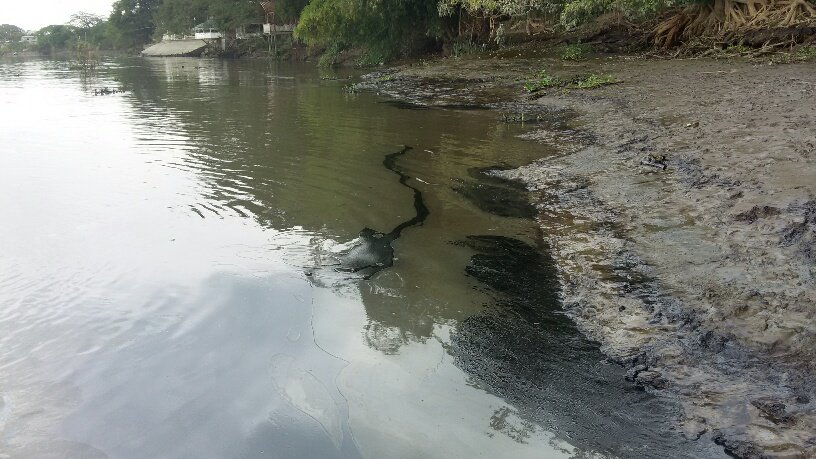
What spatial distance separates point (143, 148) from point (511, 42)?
62.2 ft

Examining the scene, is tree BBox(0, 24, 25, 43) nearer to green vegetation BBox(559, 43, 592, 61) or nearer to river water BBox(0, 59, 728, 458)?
green vegetation BBox(559, 43, 592, 61)

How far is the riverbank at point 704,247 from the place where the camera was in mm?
2971

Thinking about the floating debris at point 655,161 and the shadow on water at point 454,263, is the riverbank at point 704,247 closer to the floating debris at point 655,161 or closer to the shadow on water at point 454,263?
the floating debris at point 655,161

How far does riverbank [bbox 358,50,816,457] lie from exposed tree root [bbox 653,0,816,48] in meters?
6.70

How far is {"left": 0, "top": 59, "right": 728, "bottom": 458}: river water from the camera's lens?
2.98 meters

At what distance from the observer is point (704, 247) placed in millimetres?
4391

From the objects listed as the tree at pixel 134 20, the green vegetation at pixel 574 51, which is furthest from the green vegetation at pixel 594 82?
the tree at pixel 134 20

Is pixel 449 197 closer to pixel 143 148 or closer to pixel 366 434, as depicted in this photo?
pixel 366 434

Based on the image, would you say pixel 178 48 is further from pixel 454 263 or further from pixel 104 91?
pixel 454 263

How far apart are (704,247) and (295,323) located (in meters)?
3.01

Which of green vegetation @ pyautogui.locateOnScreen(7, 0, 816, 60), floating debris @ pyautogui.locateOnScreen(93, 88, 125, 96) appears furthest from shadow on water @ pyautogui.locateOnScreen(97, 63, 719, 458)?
floating debris @ pyautogui.locateOnScreen(93, 88, 125, 96)

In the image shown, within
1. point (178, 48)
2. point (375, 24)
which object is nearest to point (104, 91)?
point (375, 24)

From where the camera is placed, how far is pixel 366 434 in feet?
9.79

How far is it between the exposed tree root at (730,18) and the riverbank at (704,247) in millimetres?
6697
